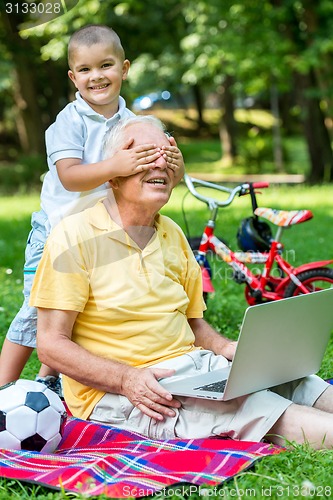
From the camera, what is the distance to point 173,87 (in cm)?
2520

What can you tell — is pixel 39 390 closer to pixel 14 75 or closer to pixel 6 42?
pixel 6 42

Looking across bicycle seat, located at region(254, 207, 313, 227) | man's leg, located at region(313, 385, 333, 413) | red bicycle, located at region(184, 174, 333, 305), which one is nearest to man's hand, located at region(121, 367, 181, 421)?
man's leg, located at region(313, 385, 333, 413)

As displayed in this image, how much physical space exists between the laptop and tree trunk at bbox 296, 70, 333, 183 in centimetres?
1387

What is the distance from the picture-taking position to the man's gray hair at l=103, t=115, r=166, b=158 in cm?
307

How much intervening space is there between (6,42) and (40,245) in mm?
15270

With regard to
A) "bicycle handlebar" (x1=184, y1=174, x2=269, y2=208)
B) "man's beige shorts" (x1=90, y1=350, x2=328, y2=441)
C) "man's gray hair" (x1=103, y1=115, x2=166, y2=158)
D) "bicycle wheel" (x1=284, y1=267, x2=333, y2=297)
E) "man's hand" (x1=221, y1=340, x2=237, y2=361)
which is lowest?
"bicycle wheel" (x1=284, y1=267, x2=333, y2=297)

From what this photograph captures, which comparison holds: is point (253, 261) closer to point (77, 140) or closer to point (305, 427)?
point (77, 140)

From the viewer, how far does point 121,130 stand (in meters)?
3.09

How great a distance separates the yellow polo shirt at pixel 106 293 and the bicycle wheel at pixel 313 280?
2.36 metres

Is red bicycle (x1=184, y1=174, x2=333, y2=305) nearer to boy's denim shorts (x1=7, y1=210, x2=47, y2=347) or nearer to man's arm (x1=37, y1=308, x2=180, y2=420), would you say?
boy's denim shorts (x1=7, y1=210, x2=47, y2=347)

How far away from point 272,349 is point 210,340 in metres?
0.52

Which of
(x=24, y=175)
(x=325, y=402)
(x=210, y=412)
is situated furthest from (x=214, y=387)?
(x=24, y=175)

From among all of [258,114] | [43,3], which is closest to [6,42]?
[43,3]

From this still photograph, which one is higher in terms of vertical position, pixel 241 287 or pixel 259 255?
pixel 259 255
